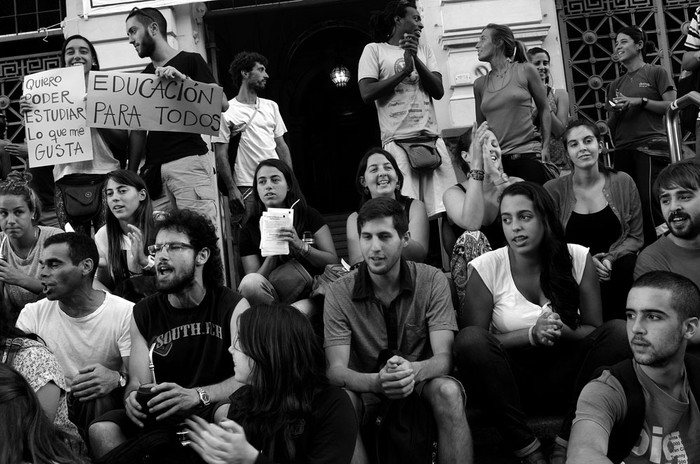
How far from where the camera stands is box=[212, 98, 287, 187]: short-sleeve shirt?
795 cm

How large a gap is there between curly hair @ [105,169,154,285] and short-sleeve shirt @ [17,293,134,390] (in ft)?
2.67

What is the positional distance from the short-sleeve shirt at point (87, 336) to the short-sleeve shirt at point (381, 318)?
1179 mm

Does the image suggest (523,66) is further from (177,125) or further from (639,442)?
(639,442)

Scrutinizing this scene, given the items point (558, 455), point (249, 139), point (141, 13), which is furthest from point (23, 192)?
point (558, 455)

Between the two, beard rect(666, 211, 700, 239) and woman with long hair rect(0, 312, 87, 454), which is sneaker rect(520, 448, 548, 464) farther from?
woman with long hair rect(0, 312, 87, 454)

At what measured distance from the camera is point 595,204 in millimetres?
6125

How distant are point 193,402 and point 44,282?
4.24 feet

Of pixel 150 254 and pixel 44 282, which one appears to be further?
pixel 150 254

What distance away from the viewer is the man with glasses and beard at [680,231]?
5.12m

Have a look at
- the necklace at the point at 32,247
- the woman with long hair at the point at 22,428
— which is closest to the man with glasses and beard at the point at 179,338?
the woman with long hair at the point at 22,428

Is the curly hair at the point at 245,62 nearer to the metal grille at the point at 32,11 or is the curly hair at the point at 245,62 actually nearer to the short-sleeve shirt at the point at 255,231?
the short-sleeve shirt at the point at 255,231

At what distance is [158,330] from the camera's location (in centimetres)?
494

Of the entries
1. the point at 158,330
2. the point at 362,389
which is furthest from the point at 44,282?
the point at 362,389

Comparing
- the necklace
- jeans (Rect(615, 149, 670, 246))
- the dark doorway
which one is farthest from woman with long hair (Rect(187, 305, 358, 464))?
the dark doorway
